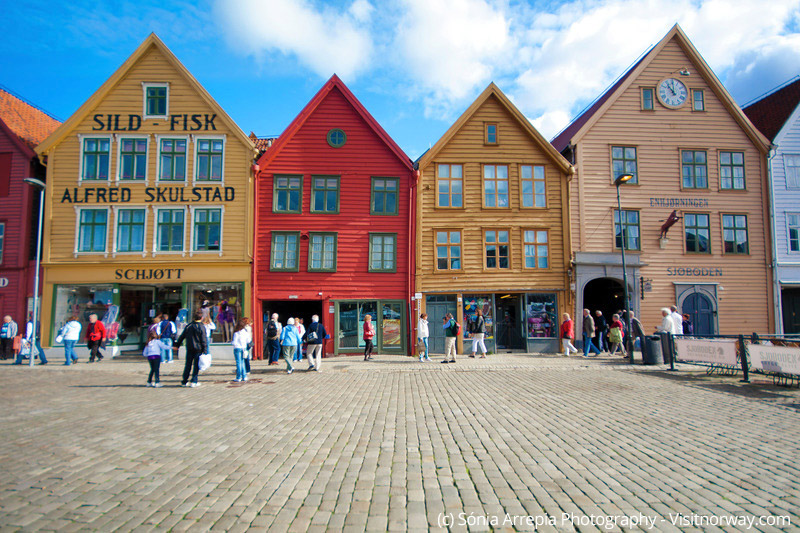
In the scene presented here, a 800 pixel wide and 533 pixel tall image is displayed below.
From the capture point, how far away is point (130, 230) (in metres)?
20.8

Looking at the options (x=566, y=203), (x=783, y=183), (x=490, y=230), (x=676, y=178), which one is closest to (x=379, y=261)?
(x=490, y=230)

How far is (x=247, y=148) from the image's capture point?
70.3ft

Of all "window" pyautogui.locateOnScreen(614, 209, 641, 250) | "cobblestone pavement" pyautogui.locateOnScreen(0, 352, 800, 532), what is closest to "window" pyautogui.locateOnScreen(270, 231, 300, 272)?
"cobblestone pavement" pyautogui.locateOnScreen(0, 352, 800, 532)

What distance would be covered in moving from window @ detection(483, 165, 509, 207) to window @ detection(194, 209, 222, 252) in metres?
12.6

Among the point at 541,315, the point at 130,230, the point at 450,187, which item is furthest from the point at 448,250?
the point at 130,230

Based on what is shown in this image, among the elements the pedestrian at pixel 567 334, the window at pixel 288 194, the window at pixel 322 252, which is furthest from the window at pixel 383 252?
the pedestrian at pixel 567 334

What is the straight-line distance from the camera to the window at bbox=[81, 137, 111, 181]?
21.1 m

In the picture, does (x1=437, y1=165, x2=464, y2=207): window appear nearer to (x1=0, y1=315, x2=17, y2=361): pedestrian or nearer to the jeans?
the jeans

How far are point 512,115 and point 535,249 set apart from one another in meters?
6.76

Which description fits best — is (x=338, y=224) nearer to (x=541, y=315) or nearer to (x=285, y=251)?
(x=285, y=251)

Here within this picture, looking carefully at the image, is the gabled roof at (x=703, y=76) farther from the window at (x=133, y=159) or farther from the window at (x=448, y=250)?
the window at (x=133, y=159)

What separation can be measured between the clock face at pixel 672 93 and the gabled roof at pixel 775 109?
16.8 ft

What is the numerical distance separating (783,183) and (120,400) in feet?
96.6

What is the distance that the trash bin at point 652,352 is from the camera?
1526cm
